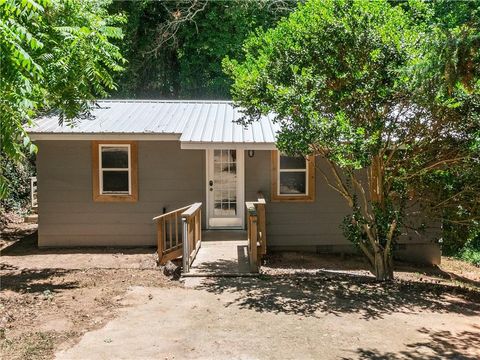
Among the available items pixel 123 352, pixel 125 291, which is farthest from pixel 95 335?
pixel 125 291

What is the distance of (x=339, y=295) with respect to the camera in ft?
24.4

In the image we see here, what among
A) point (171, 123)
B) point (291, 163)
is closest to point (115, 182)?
point (171, 123)

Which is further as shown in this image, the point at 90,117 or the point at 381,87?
the point at 90,117

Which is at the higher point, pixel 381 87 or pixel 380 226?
pixel 381 87

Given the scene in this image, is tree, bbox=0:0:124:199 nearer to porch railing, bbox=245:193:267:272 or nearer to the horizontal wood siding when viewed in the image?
porch railing, bbox=245:193:267:272

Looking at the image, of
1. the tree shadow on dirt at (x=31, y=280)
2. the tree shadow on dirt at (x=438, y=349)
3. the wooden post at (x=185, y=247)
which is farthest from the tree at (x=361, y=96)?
the tree shadow on dirt at (x=31, y=280)

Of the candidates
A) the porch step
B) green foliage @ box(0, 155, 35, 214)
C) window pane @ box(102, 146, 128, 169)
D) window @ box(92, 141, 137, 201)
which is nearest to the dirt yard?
window @ box(92, 141, 137, 201)

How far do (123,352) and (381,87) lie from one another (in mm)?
5296

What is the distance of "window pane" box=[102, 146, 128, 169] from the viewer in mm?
11289

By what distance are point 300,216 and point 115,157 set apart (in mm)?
4672

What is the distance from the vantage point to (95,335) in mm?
5398

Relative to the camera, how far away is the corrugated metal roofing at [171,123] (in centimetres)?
1040

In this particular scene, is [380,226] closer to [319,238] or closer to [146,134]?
[319,238]

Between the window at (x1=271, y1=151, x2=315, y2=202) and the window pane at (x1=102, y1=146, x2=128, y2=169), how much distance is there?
3.58 meters
